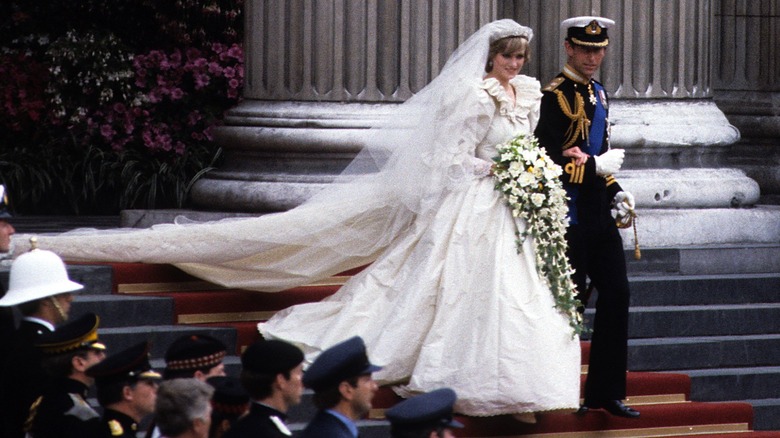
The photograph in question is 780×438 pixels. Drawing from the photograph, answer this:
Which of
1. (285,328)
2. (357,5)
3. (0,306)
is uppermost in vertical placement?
(357,5)

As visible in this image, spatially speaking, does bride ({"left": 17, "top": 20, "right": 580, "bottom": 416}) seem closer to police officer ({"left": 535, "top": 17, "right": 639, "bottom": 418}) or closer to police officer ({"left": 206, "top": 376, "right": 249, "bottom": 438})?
police officer ({"left": 535, "top": 17, "right": 639, "bottom": 418})

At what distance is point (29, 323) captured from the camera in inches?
276

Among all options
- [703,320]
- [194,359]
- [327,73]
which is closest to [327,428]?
[194,359]

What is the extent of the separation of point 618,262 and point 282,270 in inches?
72.2

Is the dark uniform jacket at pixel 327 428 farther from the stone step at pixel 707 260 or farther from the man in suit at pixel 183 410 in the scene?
the stone step at pixel 707 260

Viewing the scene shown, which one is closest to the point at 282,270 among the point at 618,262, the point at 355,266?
the point at 355,266

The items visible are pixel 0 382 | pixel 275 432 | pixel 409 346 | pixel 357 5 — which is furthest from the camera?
pixel 357 5

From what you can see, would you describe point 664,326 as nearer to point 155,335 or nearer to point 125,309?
point 155,335

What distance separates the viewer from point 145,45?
14062mm

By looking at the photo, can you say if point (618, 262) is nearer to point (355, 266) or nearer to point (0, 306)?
point (355, 266)

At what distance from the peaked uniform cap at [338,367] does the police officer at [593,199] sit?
299 centimetres

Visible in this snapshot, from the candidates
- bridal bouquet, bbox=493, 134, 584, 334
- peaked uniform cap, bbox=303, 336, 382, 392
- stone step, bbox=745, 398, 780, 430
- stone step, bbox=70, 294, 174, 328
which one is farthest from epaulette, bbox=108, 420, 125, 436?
stone step, bbox=745, 398, 780, 430

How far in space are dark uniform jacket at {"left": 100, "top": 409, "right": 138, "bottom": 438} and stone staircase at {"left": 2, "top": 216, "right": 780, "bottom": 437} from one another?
8.45 feet

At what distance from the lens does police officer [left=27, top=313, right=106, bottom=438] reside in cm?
646
